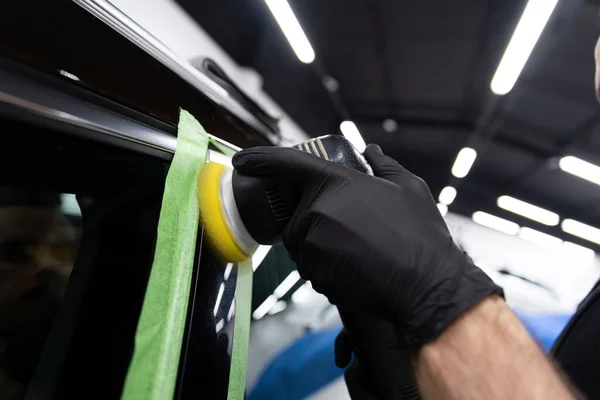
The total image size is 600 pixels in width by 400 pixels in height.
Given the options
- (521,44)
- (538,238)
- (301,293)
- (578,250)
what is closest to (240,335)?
(301,293)

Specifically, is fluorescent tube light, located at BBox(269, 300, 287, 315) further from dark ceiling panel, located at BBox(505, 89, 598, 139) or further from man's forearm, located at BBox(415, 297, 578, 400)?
dark ceiling panel, located at BBox(505, 89, 598, 139)

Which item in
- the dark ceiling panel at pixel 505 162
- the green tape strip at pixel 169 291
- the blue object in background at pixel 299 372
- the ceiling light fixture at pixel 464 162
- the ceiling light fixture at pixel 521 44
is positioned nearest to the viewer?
the green tape strip at pixel 169 291

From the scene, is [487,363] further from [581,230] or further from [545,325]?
[581,230]

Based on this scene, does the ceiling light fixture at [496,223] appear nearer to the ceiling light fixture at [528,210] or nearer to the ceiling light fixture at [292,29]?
the ceiling light fixture at [528,210]

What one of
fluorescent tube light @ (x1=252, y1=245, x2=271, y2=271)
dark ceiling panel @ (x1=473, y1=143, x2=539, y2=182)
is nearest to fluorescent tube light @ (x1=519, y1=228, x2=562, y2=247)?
dark ceiling panel @ (x1=473, y1=143, x2=539, y2=182)

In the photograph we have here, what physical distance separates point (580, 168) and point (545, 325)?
12.2ft

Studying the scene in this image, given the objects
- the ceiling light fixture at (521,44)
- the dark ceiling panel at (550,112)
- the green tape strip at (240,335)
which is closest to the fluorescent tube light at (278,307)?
the green tape strip at (240,335)

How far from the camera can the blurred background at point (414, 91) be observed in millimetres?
938

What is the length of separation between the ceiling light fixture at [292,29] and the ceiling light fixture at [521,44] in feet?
4.01

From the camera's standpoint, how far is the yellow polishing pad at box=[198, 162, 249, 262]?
499 mm

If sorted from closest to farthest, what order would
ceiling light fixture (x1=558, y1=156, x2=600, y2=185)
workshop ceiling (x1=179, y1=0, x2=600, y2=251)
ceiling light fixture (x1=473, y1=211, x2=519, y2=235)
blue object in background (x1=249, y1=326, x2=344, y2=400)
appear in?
1. blue object in background (x1=249, y1=326, x2=344, y2=400)
2. workshop ceiling (x1=179, y1=0, x2=600, y2=251)
3. ceiling light fixture (x1=558, y1=156, x2=600, y2=185)
4. ceiling light fixture (x1=473, y1=211, x2=519, y2=235)

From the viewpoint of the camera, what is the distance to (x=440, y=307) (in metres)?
0.45

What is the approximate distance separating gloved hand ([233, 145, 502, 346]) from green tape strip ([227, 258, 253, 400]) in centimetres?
14

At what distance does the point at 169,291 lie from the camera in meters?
0.43
